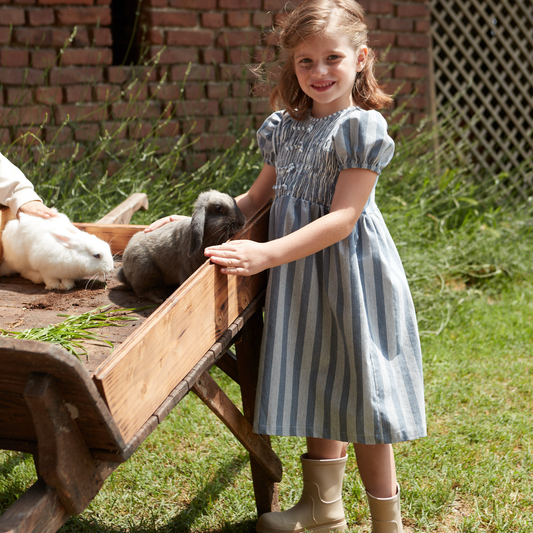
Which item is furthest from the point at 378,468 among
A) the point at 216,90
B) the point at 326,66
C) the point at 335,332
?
the point at 216,90

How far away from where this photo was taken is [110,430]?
1.10 metres

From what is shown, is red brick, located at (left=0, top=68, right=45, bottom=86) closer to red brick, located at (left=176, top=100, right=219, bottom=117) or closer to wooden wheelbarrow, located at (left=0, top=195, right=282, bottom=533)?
red brick, located at (left=176, top=100, right=219, bottom=117)

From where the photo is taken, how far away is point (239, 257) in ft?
5.06

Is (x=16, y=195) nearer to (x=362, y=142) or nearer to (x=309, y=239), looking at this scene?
(x=309, y=239)

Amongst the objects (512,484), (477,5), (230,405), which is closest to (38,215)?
(230,405)

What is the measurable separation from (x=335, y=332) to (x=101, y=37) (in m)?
3.10

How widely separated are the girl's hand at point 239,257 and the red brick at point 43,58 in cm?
278

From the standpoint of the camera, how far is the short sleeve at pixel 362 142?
1629mm

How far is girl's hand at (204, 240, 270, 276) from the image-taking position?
1.53 meters

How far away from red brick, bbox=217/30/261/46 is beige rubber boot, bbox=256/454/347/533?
3304 millimetres

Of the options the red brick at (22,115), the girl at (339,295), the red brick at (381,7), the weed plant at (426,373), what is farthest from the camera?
the red brick at (381,7)

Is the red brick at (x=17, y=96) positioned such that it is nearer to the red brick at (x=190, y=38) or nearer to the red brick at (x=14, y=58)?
the red brick at (x=14, y=58)

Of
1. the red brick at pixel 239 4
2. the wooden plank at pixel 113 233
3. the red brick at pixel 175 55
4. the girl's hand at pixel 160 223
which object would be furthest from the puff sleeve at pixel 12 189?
the red brick at pixel 239 4

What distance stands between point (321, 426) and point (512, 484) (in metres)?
1.02
